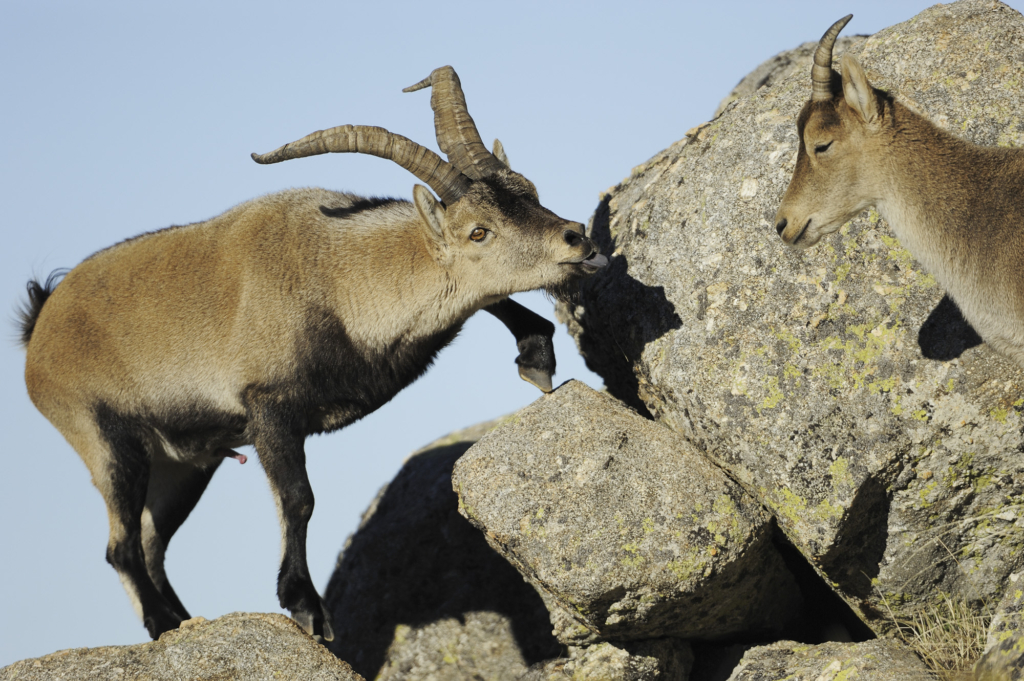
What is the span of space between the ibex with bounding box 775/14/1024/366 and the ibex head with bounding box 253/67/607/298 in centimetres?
180

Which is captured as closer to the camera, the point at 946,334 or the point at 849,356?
the point at 946,334

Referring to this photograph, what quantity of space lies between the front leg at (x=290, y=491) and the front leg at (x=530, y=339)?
2.03 meters

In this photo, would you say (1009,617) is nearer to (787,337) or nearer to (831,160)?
(787,337)

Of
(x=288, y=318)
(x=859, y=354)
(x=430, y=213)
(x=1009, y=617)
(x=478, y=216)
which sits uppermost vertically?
(x=430, y=213)

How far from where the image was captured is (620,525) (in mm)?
6988

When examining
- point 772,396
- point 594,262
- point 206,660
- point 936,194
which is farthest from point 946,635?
point 206,660

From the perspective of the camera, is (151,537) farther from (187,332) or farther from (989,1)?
(989,1)

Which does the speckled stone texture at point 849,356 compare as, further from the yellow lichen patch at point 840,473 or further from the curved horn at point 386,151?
the curved horn at point 386,151

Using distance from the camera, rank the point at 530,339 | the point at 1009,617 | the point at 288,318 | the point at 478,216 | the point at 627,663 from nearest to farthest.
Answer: the point at 1009,617
the point at 627,663
the point at 478,216
the point at 288,318
the point at 530,339

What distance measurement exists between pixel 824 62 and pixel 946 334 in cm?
201

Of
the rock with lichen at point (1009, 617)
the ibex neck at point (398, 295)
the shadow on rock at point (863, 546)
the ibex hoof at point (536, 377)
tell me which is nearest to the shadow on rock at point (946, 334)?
the shadow on rock at point (863, 546)

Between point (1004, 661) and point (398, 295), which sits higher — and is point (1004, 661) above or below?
below

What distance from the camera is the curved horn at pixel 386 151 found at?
7750 mm

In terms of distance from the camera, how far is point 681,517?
6.99 m
